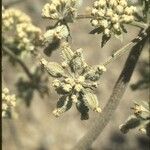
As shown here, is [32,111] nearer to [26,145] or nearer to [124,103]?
[26,145]

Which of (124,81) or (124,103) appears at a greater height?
(124,103)

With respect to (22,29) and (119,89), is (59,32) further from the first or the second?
(22,29)

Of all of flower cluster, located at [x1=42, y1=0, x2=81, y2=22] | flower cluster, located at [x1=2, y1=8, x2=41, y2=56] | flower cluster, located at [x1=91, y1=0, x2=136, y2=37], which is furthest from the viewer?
flower cluster, located at [x1=2, y1=8, x2=41, y2=56]

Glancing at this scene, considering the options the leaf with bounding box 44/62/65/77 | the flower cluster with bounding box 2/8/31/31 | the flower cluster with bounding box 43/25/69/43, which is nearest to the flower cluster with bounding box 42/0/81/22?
the flower cluster with bounding box 43/25/69/43

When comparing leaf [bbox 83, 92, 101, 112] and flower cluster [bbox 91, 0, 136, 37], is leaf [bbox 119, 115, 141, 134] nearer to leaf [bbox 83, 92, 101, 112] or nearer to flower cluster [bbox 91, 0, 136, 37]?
leaf [bbox 83, 92, 101, 112]

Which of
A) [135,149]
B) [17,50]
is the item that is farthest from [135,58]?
Result: [135,149]

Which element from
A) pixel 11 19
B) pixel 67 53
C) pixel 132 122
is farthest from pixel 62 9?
pixel 11 19
